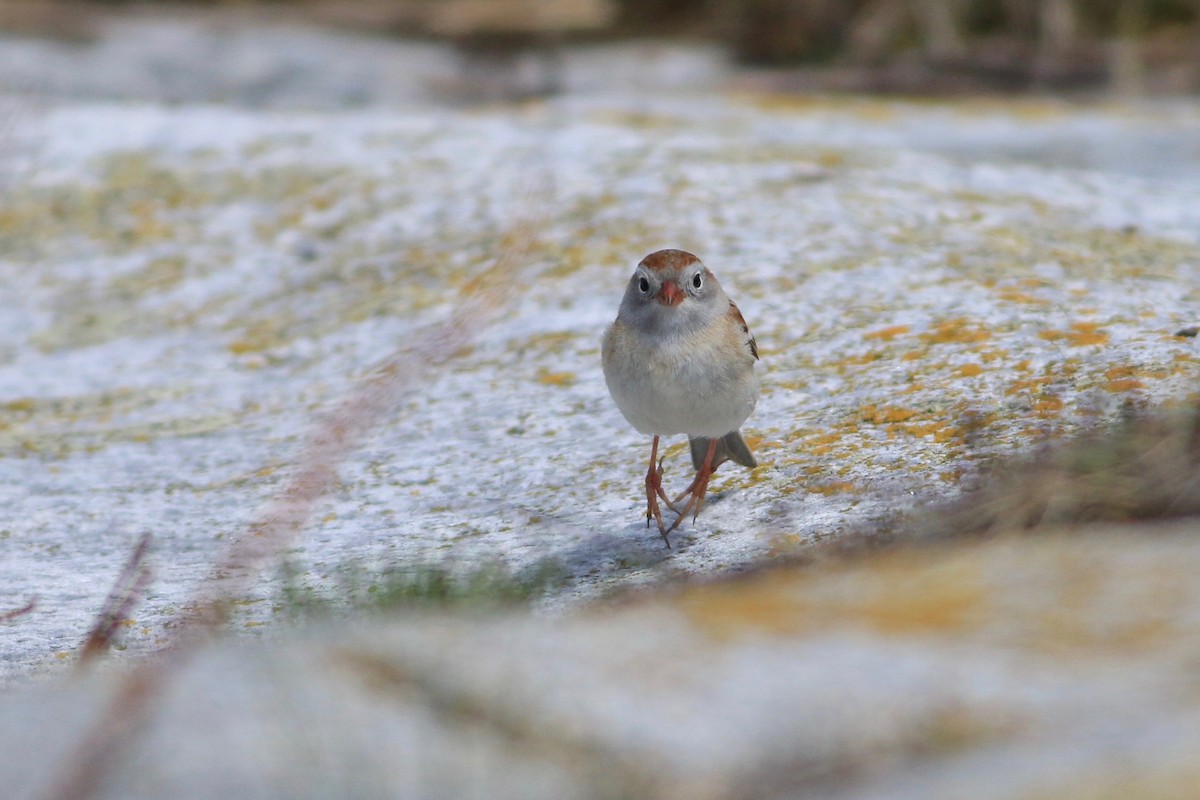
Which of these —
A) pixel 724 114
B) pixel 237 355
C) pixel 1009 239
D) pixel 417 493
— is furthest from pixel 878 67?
pixel 417 493

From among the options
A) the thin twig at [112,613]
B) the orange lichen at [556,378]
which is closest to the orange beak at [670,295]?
the orange lichen at [556,378]

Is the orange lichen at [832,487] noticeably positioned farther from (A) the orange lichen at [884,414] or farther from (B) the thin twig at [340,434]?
(B) the thin twig at [340,434]

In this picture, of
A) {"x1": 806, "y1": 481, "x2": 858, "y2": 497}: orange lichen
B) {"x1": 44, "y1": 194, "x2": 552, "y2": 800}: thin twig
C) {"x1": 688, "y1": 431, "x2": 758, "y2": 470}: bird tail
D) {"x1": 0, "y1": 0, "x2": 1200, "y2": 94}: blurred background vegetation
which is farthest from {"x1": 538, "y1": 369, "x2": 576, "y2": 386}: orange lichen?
{"x1": 0, "y1": 0, "x2": 1200, "y2": 94}: blurred background vegetation

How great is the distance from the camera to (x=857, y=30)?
1542cm

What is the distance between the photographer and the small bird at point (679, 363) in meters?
4.36

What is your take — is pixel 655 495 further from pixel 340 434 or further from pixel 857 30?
pixel 857 30

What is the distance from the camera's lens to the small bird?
4363mm

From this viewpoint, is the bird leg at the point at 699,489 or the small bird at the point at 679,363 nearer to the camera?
the small bird at the point at 679,363

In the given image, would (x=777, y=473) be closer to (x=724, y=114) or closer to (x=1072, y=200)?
(x=1072, y=200)

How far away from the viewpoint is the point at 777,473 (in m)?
4.71

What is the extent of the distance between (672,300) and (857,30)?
12.0 m

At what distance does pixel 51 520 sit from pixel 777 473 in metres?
2.78

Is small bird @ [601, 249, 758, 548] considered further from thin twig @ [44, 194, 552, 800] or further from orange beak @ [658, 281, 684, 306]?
thin twig @ [44, 194, 552, 800]

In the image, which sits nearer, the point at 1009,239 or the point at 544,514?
the point at 544,514
